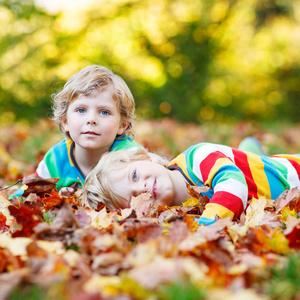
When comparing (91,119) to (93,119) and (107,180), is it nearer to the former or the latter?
(93,119)

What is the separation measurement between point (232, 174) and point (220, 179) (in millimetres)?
78

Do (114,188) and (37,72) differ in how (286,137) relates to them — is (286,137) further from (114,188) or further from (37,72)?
(37,72)

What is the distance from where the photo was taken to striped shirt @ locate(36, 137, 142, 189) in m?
3.21

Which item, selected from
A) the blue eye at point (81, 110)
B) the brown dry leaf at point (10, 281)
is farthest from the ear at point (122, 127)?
the brown dry leaf at point (10, 281)

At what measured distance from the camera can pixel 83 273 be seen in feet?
4.11

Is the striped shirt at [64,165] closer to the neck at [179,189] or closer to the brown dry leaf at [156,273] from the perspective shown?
the neck at [179,189]

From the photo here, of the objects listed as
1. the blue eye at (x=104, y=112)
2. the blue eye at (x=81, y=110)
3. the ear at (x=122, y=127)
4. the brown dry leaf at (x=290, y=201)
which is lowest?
the brown dry leaf at (x=290, y=201)

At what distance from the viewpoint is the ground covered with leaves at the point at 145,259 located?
1.09 m

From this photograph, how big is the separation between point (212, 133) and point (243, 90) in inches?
251

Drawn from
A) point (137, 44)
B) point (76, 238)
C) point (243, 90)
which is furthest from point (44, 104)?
point (76, 238)

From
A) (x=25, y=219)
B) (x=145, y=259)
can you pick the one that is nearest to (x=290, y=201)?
(x=145, y=259)

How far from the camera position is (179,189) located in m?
2.59

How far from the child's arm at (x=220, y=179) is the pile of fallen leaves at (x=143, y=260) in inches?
9.7

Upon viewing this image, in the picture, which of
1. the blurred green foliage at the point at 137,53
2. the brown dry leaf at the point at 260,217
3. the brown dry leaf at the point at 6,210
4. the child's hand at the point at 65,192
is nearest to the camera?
the brown dry leaf at the point at 260,217
